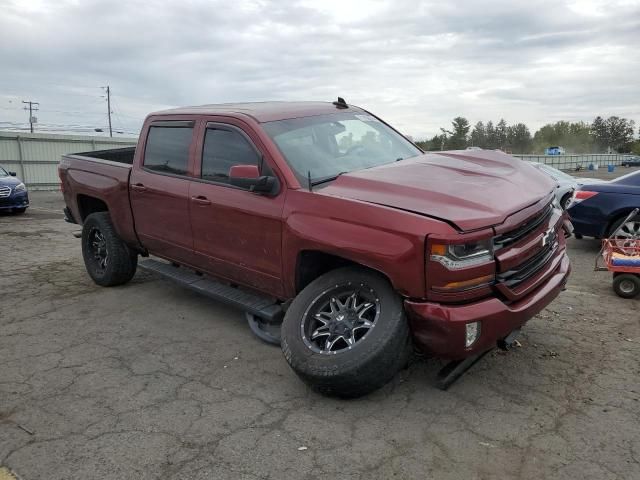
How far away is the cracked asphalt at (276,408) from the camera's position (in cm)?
285

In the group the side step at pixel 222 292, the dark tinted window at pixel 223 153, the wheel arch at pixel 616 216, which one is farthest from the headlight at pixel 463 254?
the wheel arch at pixel 616 216

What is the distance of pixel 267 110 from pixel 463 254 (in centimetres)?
227

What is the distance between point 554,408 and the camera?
3.35 metres

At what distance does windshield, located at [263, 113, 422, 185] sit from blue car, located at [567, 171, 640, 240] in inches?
177

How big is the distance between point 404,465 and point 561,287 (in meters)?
1.90

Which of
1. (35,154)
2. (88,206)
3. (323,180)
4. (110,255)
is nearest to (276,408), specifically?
(323,180)

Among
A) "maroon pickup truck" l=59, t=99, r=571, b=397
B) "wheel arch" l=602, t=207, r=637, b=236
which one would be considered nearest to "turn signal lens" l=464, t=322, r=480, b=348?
"maroon pickup truck" l=59, t=99, r=571, b=397

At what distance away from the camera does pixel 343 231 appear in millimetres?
3471

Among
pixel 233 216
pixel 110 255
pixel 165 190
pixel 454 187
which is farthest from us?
pixel 110 255

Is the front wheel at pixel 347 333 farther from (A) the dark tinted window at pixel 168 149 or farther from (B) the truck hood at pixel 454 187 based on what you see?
(A) the dark tinted window at pixel 168 149

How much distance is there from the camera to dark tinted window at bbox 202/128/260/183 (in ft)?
14.1

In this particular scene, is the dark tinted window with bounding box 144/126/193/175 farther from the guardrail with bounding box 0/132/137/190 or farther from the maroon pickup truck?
the guardrail with bounding box 0/132/137/190

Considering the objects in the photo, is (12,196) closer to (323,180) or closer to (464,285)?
(323,180)

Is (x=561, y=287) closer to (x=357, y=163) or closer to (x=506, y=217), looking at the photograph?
(x=506, y=217)
